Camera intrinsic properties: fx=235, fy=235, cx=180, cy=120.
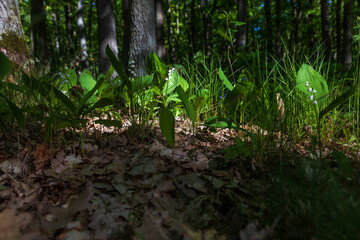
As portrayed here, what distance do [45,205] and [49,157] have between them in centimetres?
46

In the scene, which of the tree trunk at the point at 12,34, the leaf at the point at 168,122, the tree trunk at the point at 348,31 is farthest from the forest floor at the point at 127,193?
the tree trunk at the point at 348,31

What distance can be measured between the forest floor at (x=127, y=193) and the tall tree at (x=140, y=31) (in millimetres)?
1849

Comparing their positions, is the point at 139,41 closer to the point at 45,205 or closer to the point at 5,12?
the point at 5,12

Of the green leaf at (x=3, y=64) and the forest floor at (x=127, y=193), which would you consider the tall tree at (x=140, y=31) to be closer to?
the forest floor at (x=127, y=193)

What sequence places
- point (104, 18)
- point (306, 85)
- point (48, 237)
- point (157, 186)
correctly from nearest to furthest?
1. point (48, 237)
2. point (157, 186)
3. point (306, 85)
4. point (104, 18)

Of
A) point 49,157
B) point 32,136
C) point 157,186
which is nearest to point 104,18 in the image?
point 32,136

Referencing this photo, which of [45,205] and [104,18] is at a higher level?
[104,18]

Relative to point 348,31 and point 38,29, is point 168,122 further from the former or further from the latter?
→ point 38,29

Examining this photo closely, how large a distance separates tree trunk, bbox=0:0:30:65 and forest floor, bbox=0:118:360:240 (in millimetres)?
1517

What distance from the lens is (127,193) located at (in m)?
1.17

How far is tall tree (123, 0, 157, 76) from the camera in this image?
10.6 ft

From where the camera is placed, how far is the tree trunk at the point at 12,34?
8.50ft

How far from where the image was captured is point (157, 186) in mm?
1227

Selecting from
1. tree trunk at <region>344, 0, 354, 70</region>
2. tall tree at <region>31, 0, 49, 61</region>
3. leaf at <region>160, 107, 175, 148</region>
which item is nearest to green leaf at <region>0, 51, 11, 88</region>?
leaf at <region>160, 107, 175, 148</region>
